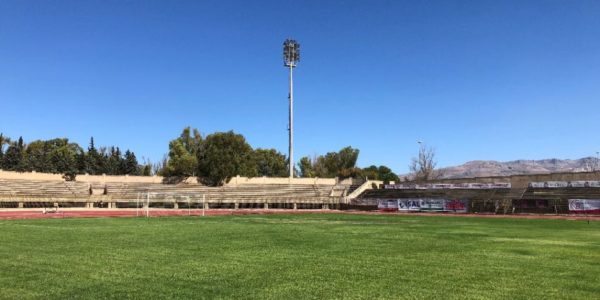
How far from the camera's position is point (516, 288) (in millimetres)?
9039

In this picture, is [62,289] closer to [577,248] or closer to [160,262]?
[160,262]

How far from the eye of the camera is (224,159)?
86.6 meters

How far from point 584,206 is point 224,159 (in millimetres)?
55446

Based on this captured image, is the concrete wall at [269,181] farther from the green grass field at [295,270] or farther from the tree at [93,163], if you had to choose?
the green grass field at [295,270]

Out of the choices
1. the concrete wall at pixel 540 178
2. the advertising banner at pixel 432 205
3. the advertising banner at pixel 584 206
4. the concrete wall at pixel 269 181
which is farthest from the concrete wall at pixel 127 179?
the advertising banner at pixel 584 206

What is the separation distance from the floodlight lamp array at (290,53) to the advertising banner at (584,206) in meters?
44.4

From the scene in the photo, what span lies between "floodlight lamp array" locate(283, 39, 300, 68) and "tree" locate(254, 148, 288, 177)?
133 ft

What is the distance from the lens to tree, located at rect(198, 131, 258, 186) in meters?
86.2

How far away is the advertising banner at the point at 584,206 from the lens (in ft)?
164

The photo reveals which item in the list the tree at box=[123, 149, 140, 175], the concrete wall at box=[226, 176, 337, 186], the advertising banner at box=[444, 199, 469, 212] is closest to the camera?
the advertising banner at box=[444, 199, 469, 212]

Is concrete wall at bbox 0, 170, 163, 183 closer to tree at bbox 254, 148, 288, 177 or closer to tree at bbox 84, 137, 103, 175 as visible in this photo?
tree at bbox 84, 137, 103, 175

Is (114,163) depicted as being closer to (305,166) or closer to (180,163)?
(180,163)

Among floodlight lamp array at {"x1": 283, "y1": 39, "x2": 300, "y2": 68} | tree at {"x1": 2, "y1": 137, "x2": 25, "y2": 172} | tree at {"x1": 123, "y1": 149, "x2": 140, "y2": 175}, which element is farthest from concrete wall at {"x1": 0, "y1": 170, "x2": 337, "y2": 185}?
floodlight lamp array at {"x1": 283, "y1": 39, "x2": 300, "y2": 68}

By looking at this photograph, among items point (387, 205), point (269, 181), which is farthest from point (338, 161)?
point (387, 205)
